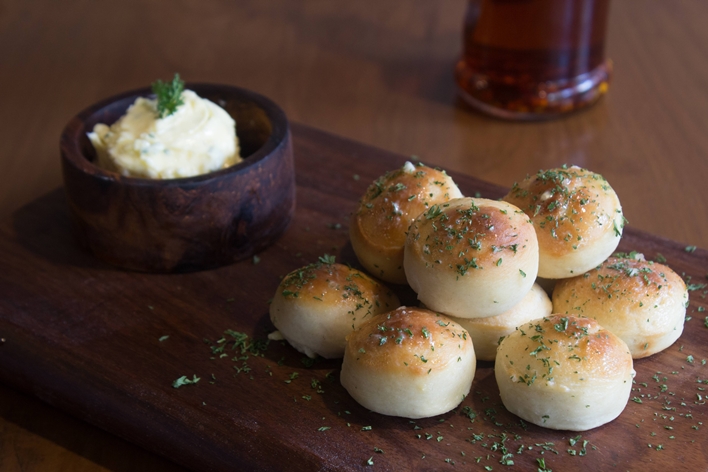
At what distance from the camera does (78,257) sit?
4.22ft

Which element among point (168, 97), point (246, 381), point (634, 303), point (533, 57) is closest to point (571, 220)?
point (634, 303)

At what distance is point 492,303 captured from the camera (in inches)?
38.1

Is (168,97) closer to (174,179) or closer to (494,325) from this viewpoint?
(174,179)

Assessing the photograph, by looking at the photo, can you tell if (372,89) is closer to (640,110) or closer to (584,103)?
(584,103)

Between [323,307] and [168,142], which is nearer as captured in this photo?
[323,307]

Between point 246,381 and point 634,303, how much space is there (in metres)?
0.54

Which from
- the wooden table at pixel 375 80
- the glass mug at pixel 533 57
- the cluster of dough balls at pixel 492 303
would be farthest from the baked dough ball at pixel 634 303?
the glass mug at pixel 533 57

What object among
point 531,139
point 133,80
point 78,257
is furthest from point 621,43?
point 78,257

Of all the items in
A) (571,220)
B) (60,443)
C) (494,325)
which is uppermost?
(571,220)

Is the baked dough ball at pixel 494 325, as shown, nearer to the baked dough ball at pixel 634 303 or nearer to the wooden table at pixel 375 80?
the baked dough ball at pixel 634 303

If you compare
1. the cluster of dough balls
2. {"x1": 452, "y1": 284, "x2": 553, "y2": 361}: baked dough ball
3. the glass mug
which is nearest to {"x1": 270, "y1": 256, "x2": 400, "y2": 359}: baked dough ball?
the cluster of dough balls

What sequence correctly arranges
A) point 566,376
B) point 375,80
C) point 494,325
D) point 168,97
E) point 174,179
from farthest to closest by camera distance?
1. point 375,80
2. point 168,97
3. point 174,179
4. point 494,325
5. point 566,376

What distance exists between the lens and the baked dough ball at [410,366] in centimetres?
91

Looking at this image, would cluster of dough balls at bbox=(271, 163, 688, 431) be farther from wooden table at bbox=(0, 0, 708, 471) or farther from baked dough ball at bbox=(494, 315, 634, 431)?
wooden table at bbox=(0, 0, 708, 471)
